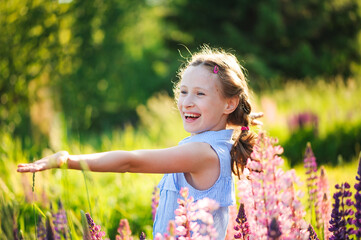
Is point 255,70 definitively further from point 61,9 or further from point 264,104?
point 61,9

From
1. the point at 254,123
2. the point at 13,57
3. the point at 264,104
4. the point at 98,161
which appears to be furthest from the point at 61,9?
the point at 98,161

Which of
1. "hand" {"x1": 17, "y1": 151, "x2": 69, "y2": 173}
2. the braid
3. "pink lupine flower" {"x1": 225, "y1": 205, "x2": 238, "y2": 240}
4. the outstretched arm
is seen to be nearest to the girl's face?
the braid

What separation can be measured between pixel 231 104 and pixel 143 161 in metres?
0.84

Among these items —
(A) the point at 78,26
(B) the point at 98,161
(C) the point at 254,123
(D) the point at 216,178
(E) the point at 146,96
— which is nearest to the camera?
(B) the point at 98,161

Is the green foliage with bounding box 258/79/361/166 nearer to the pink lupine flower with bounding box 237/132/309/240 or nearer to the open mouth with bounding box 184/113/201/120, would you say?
the open mouth with bounding box 184/113/201/120

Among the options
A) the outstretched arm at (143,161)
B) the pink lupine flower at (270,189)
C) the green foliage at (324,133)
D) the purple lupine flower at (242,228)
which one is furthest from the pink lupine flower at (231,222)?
Result: the green foliage at (324,133)

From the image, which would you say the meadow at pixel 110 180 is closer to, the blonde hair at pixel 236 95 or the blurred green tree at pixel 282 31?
the blonde hair at pixel 236 95

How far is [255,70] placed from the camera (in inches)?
615

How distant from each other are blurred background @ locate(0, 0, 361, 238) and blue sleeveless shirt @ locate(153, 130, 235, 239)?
1.78 feet

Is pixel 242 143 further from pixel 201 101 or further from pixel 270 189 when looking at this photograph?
pixel 270 189

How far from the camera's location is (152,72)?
723 inches

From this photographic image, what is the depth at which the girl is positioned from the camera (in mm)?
1797

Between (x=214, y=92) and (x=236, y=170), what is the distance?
459 mm

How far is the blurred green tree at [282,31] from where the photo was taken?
16203 mm
